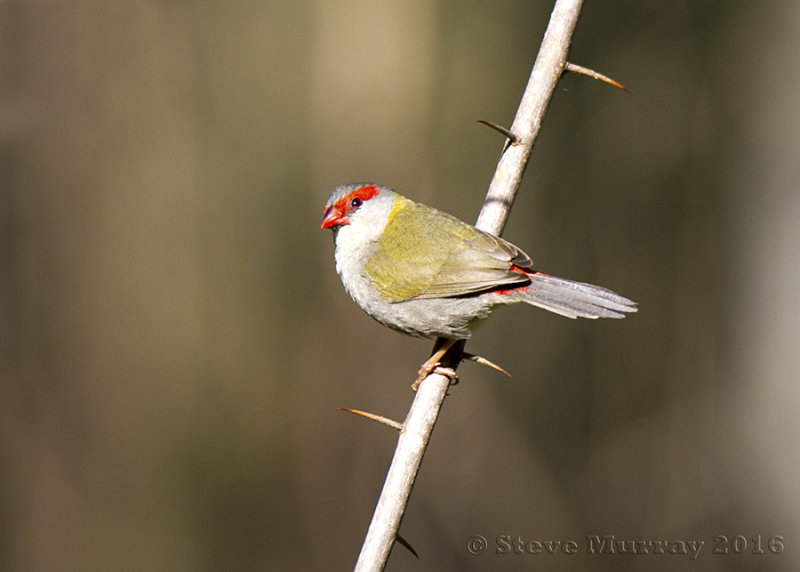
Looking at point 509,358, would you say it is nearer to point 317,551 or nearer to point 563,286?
point 317,551

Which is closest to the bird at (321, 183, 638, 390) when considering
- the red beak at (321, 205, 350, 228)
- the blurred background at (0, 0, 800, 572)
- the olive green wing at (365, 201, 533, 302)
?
the olive green wing at (365, 201, 533, 302)

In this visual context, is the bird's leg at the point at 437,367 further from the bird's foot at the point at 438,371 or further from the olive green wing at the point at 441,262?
the olive green wing at the point at 441,262

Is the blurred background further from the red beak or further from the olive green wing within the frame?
the olive green wing

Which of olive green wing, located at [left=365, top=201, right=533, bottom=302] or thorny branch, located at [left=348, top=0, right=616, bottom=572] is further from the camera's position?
olive green wing, located at [left=365, top=201, right=533, bottom=302]

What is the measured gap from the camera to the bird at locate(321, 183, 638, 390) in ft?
10.7

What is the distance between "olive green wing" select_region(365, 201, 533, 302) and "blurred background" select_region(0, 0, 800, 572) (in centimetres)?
265

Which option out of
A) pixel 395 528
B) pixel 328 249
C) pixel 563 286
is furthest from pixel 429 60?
pixel 395 528

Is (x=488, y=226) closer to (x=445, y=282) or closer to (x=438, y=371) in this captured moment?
(x=445, y=282)

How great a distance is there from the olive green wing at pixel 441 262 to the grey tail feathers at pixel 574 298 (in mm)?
89

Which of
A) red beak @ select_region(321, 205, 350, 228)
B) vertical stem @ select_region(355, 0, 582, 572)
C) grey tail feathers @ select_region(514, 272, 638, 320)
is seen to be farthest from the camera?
red beak @ select_region(321, 205, 350, 228)

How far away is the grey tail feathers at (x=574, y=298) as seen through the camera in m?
3.11

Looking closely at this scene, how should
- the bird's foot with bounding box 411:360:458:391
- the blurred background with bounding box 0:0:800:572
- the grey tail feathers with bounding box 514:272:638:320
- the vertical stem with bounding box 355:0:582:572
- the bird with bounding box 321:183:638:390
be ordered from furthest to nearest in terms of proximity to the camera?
the blurred background with bounding box 0:0:800:572 → the bird with bounding box 321:183:638:390 → the grey tail feathers with bounding box 514:272:638:320 → the bird's foot with bounding box 411:360:458:391 → the vertical stem with bounding box 355:0:582:572

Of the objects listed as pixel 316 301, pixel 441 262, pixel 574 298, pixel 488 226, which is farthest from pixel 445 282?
pixel 316 301

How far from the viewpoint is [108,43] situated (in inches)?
231
